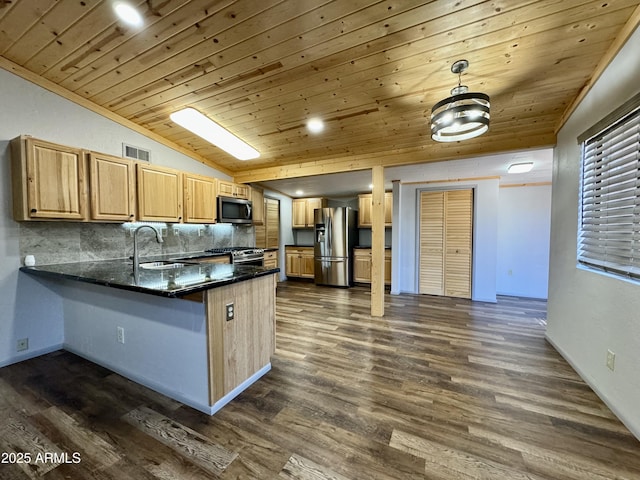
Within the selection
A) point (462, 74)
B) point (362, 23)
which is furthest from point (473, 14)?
point (362, 23)

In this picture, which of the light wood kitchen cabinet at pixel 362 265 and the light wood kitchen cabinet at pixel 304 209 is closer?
the light wood kitchen cabinet at pixel 362 265

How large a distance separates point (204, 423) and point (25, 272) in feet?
8.06

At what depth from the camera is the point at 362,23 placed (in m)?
1.81

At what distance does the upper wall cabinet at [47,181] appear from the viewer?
230 cm

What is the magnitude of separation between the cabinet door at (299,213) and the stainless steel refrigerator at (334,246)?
76 cm

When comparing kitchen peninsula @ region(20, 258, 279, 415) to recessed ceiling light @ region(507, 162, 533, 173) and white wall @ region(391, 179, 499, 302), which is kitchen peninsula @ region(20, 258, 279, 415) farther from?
recessed ceiling light @ region(507, 162, 533, 173)

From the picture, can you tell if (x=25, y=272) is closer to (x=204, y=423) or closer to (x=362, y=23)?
(x=204, y=423)

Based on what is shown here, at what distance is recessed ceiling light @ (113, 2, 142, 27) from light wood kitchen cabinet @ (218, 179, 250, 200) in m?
2.48

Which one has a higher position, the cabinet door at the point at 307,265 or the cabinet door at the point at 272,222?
the cabinet door at the point at 272,222

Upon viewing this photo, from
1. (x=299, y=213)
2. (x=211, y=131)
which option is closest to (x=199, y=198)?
(x=211, y=131)

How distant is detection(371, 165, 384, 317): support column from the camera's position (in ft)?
12.0

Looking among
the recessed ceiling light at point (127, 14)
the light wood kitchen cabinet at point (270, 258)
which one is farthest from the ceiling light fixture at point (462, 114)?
the light wood kitchen cabinet at point (270, 258)

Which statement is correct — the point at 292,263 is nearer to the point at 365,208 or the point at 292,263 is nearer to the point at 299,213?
the point at 299,213

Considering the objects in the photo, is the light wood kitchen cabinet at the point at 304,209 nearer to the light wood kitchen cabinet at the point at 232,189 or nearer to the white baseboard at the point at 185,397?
the light wood kitchen cabinet at the point at 232,189
